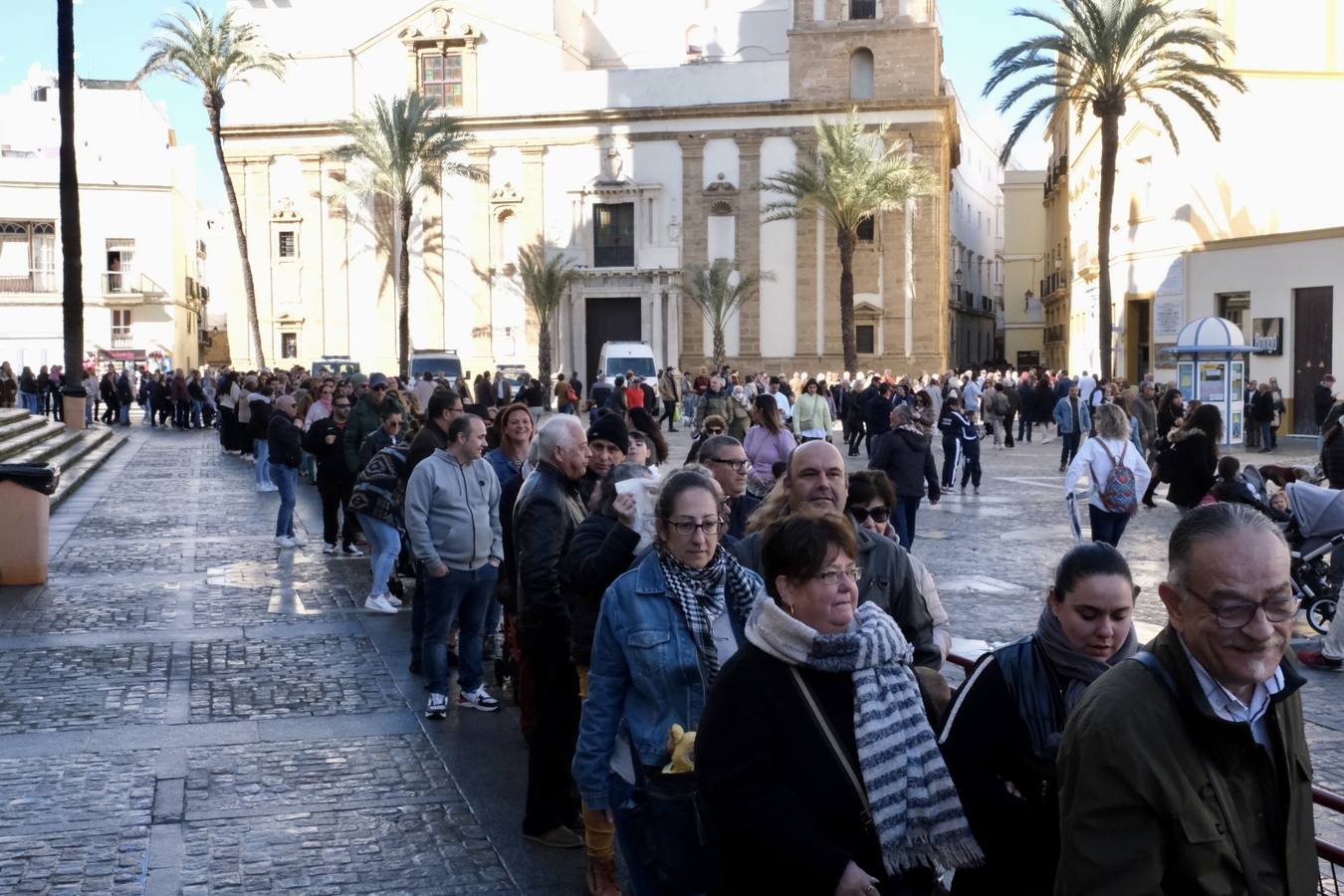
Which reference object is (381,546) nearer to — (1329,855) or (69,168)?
(1329,855)

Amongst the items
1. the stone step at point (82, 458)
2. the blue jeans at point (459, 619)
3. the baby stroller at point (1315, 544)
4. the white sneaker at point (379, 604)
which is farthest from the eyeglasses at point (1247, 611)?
the stone step at point (82, 458)

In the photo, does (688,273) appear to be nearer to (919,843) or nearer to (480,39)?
(480,39)

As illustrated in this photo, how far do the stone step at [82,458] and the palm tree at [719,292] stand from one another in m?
23.9

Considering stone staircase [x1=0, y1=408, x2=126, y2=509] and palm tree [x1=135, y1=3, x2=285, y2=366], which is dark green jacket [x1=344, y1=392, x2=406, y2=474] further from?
palm tree [x1=135, y1=3, x2=285, y2=366]

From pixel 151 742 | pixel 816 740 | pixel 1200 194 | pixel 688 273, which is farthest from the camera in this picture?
pixel 688 273

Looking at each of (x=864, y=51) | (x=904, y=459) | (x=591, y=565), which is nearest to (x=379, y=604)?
(x=904, y=459)

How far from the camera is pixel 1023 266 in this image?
75250 millimetres

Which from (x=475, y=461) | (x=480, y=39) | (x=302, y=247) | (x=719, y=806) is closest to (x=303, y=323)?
(x=302, y=247)

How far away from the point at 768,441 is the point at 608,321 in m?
43.0

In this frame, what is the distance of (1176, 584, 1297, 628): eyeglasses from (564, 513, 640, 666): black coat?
2.73 meters

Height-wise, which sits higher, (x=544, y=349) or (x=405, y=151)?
(x=405, y=151)

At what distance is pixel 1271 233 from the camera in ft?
104

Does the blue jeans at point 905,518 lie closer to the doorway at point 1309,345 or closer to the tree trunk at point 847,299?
A: the doorway at point 1309,345

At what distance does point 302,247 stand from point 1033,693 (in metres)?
54.7
